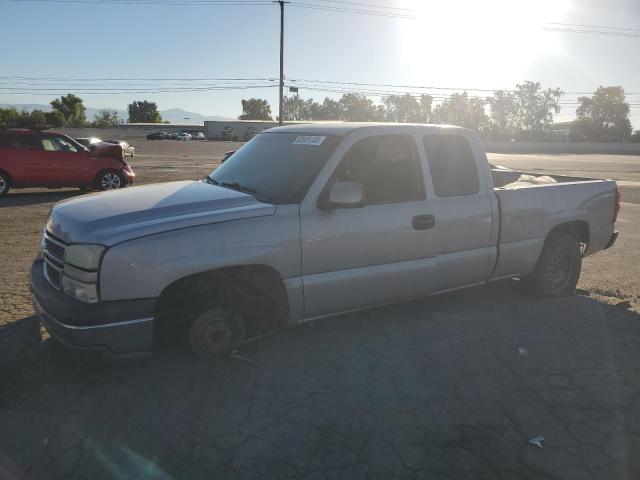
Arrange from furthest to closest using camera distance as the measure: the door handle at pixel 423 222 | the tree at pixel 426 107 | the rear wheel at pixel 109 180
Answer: the tree at pixel 426 107 < the rear wheel at pixel 109 180 < the door handle at pixel 423 222

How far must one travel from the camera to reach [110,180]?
1460 centimetres

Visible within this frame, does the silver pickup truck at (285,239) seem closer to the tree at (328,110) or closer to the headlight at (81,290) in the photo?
the headlight at (81,290)

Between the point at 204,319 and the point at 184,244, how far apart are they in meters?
0.62

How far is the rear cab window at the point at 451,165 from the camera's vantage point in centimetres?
460

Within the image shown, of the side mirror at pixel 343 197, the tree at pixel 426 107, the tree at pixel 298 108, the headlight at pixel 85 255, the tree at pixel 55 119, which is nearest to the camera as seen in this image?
the headlight at pixel 85 255

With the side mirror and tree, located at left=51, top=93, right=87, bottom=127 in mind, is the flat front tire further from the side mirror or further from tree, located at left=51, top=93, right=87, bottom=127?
tree, located at left=51, top=93, right=87, bottom=127

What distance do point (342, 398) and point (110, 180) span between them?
12955 millimetres

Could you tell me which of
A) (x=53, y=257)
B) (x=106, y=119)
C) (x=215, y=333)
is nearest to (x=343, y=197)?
(x=215, y=333)

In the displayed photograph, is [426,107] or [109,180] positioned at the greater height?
[426,107]

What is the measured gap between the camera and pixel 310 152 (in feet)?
13.9

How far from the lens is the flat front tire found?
12.0ft

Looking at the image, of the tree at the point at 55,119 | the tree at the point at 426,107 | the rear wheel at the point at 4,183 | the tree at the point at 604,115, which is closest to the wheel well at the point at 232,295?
the rear wheel at the point at 4,183

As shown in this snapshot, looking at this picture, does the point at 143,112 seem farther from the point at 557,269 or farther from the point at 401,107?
the point at 557,269

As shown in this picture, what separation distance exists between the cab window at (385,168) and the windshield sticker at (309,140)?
0.92 ft
